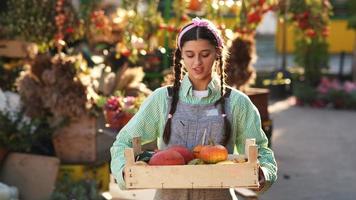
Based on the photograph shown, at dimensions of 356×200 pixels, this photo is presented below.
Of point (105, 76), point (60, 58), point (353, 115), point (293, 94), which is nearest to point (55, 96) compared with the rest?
point (60, 58)

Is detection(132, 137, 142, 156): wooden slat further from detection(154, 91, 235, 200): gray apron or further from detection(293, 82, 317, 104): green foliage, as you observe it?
detection(293, 82, 317, 104): green foliage

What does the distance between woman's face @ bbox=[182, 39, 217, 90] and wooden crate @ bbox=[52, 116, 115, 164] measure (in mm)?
3356

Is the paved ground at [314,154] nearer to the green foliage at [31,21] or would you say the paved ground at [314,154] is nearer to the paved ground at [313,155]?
the paved ground at [313,155]

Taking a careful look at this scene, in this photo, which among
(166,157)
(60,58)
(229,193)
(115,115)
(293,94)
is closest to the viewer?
(166,157)

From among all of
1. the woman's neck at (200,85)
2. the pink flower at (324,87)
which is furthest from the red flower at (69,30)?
the pink flower at (324,87)

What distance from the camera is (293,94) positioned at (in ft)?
47.5

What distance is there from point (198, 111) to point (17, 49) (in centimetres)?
462

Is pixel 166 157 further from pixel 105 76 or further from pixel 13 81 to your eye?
pixel 13 81

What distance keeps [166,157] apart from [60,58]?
369 cm

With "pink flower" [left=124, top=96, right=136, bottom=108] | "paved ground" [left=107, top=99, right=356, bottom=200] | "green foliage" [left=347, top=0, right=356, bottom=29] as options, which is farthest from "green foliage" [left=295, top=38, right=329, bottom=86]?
"pink flower" [left=124, top=96, right=136, bottom=108]

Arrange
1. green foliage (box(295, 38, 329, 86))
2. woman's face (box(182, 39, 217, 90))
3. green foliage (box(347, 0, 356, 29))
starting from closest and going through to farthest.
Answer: woman's face (box(182, 39, 217, 90))
green foliage (box(347, 0, 356, 29))
green foliage (box(295, 38, 329, 86))

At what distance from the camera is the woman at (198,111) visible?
2766 millimetres

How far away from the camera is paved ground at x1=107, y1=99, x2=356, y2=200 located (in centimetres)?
679

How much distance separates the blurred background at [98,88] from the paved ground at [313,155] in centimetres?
2
